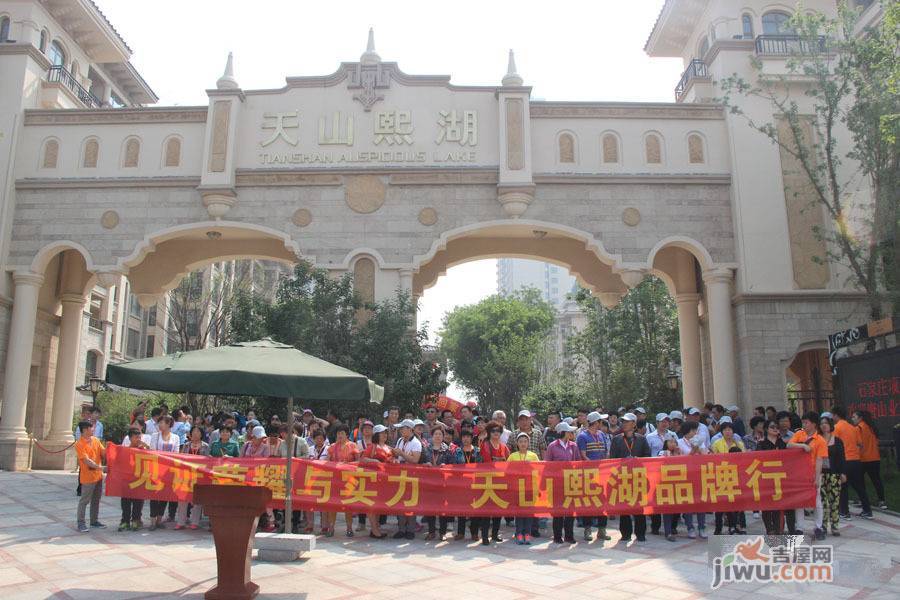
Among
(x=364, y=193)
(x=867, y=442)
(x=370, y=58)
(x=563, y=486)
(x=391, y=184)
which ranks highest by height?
(x=370, y=58)

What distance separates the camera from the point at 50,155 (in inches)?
755

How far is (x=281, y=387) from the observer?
710 centimetres

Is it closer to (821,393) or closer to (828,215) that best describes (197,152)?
(828,215)

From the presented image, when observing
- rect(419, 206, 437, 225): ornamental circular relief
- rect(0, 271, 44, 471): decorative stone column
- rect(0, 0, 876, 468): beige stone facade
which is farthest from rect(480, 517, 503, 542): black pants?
rect(0, 271, 44, 471): decorative stone column

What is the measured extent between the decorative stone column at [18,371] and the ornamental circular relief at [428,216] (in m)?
10.0

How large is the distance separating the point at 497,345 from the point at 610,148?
2797 centimetres

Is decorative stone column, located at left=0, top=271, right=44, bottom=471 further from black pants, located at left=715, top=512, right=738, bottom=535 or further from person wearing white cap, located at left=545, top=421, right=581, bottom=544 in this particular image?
black pants, located at left=715, top=512, right=738, bottom=535

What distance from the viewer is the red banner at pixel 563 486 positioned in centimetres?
923

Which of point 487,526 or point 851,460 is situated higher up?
point 851,460

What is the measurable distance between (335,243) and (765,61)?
12323 mm

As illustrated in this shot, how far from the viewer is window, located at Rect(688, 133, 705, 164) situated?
18.7m

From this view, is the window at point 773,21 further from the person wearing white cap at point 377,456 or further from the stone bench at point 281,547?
the stone bench at point 281,547

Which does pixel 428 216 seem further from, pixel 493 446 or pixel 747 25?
pixel 747 25

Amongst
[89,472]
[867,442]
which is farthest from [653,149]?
[89,472]
